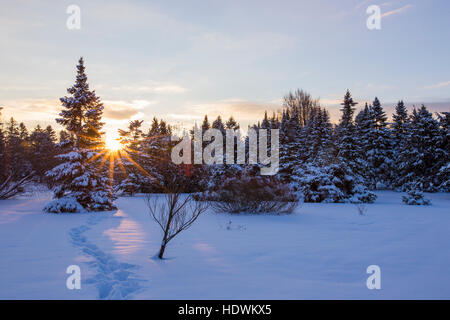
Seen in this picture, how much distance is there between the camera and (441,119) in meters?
26.3

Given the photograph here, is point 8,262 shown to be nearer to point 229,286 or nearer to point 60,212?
point 229,286

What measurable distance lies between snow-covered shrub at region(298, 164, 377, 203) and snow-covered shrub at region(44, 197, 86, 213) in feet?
44.8

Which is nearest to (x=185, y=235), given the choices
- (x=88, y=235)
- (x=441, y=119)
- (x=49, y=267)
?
(x=88, y=235)

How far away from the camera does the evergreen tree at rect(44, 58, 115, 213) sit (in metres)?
14.6

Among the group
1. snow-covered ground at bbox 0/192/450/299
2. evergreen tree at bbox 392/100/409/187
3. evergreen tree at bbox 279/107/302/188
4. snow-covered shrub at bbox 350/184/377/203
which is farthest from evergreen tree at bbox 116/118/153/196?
evergreen tree at bbox 392/100/409/187

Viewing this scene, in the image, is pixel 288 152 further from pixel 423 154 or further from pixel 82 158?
pixel 82 158

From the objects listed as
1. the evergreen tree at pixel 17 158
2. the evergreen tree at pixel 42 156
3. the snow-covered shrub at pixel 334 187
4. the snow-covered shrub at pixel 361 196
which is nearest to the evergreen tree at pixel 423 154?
the snow-covered shrub at pixel 361 196

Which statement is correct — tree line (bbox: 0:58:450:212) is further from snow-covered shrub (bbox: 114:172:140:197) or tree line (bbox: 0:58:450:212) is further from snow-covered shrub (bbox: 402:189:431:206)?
snow-covered shrub (bbox: 402:189:431:206)

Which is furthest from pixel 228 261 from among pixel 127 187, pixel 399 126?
pixel 399 126

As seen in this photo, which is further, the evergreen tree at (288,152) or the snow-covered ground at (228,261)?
the evergreen tree at (288,152)

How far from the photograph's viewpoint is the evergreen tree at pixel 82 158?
14.6 meters

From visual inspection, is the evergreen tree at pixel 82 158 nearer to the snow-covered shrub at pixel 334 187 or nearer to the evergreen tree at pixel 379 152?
the snow-covered shrub at pixel 334 187

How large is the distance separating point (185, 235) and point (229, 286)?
4094mm
